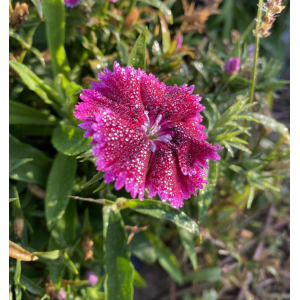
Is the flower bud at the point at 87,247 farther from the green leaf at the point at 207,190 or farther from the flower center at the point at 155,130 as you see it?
the flower center at the point at 155,130

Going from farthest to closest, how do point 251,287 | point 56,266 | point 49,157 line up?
point 251,287, point 49,157, point 56,266

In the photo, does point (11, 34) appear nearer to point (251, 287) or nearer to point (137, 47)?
point (137, 47)

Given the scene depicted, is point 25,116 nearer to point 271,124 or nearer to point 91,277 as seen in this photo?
point 91,277

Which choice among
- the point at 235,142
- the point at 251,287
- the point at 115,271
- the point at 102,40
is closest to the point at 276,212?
the point at 251,287

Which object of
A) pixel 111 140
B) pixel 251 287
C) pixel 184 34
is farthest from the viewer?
pixel 251 287

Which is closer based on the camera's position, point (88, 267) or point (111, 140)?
point (111, 140)

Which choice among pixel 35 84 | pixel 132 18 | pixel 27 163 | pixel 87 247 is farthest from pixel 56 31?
pixel 87 247
